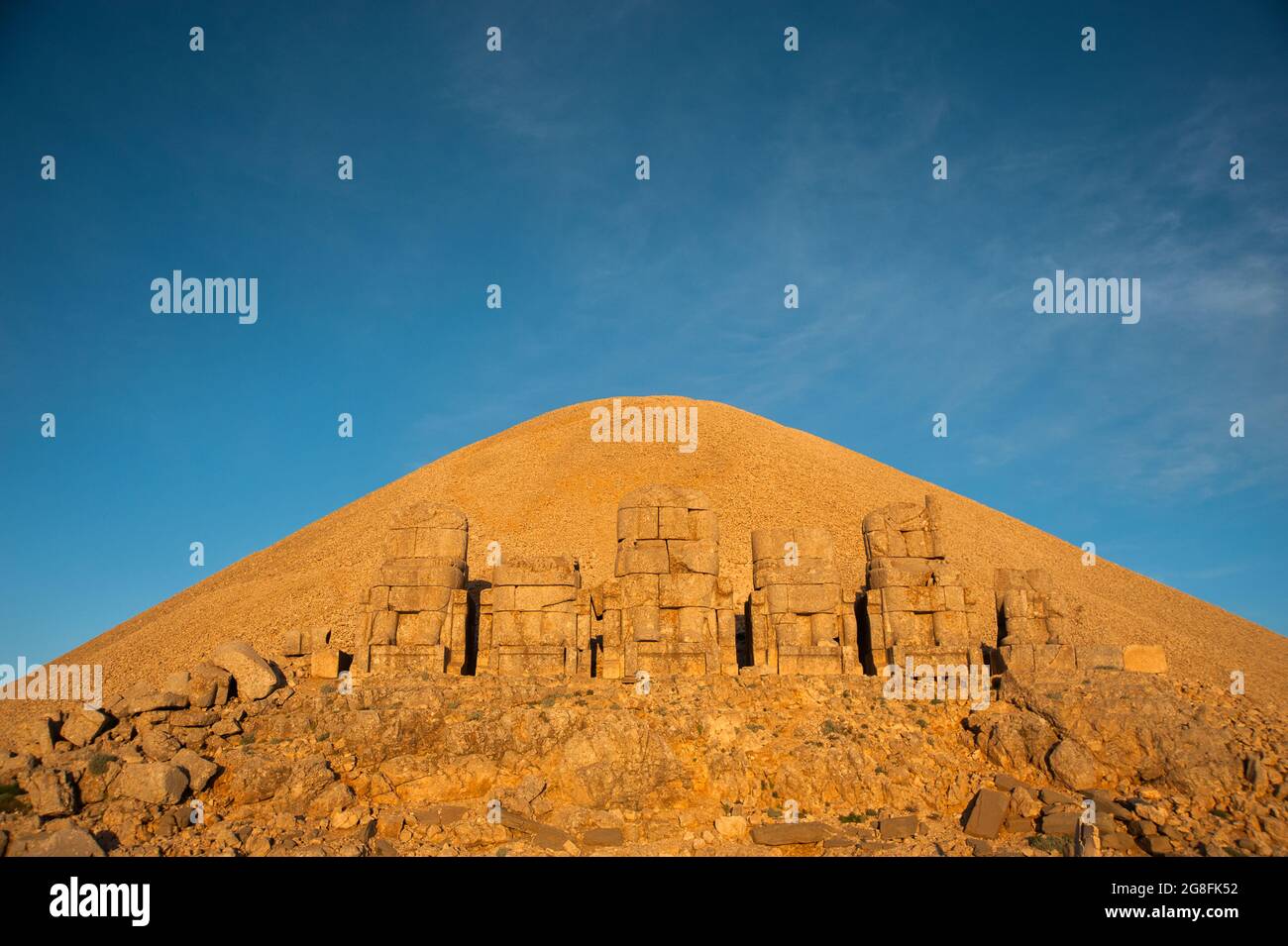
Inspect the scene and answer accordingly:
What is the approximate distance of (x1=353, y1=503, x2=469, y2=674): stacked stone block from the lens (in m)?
14.3

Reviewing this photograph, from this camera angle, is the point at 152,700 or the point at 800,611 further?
the point at 800,611

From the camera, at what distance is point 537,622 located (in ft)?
46.9

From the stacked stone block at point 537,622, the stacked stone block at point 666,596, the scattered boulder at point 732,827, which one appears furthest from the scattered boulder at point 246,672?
the scattered boulder at point 732,827

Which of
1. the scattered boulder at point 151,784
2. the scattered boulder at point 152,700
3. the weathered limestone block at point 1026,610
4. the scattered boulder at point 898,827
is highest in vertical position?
the weathered limestone block at point 1026,610

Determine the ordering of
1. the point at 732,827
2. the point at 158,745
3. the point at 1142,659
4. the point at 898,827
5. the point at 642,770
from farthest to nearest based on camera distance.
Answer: the point at 1142,659, the point at 642,770, the point at 158,745, the point at 732,827, the point at 898,827

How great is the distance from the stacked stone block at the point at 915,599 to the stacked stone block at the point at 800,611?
1.62 feet

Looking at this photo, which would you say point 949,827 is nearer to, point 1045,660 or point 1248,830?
point 1248,830

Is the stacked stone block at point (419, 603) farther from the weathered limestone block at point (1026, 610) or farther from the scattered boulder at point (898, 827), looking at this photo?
the weathered limestone block at point (1026, 610)

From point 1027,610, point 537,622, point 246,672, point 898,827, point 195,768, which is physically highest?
point 537,622

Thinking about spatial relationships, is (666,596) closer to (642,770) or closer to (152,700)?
(642,770)

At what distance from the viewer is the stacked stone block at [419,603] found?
46.9ft

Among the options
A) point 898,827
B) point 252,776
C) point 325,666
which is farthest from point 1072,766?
point 325,666

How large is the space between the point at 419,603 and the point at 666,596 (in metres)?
3.93
